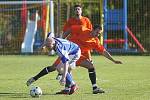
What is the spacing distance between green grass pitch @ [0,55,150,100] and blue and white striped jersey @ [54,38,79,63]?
782mm

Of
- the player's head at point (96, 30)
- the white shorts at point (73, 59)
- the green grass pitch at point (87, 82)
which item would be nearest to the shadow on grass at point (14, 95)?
the green grass pitch at point (87, 82)

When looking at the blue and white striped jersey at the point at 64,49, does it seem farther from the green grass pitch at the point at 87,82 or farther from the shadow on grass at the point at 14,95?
the shadow on grass at the point at 14,95

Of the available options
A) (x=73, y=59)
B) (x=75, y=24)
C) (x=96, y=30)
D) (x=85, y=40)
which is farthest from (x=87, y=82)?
(x=73, y=59)

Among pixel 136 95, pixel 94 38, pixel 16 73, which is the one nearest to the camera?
pixel 136 95

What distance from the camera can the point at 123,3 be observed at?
87.4ft

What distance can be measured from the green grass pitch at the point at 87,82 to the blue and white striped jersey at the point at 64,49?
2.56ft

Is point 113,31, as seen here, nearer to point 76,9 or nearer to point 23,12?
point 23,12

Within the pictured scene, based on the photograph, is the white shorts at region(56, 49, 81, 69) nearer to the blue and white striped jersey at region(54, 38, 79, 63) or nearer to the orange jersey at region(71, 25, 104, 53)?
the blue and white striped jersey at region(54, 38, 79, 63)

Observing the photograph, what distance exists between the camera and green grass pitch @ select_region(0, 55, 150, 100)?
35.3 feet

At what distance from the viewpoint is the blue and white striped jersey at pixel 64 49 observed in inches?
408

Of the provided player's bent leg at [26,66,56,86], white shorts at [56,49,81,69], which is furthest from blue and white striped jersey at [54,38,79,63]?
player's bent leg at [26,66,56,86]

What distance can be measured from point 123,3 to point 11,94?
16227mm

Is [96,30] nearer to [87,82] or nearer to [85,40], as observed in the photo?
[85,40]

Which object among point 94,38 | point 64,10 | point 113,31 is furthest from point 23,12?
point 94,38
